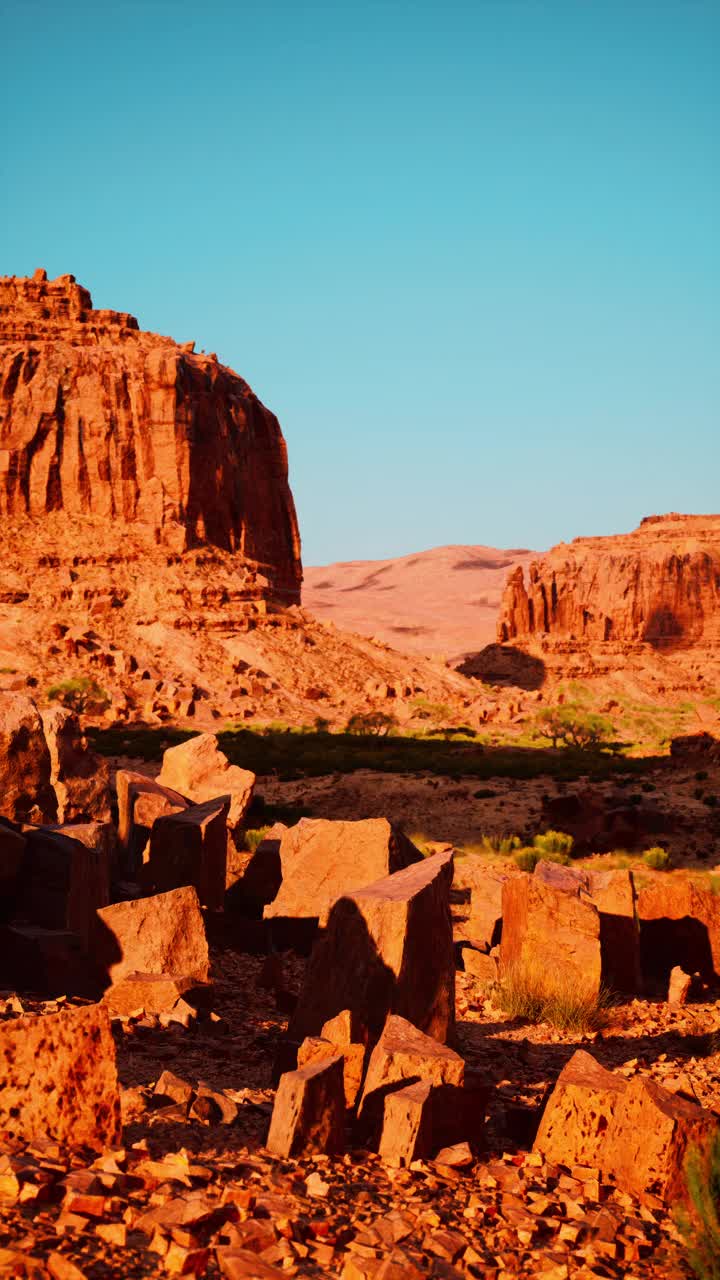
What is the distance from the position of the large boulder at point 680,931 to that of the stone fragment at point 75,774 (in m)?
6.11

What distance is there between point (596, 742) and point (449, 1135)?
38.4 m

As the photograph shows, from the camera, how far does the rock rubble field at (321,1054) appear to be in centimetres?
477

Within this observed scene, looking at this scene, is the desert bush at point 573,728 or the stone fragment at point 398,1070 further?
the desert bush at point 573,728

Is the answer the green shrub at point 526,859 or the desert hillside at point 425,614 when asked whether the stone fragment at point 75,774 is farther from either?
the desert hillside at point 425,614

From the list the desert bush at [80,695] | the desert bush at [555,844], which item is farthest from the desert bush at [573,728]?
the desert bush at [555,844]

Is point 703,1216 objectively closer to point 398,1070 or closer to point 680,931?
point 398,1070

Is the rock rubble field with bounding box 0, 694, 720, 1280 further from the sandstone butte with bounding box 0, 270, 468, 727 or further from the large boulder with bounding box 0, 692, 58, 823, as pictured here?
the sandstone butte with bounding box 0, 270, 468, 727

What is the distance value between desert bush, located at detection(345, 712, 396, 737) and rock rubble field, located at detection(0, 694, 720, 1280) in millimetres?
31177

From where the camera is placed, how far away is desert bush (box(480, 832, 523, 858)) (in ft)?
64.6

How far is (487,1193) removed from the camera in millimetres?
5617

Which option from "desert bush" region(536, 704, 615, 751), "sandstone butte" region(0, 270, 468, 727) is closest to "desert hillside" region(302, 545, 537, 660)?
"sandstone butte" region(0, 270, 468, 727)

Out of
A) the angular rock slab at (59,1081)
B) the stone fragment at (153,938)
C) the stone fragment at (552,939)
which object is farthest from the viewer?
the stone fragment at (552,939)

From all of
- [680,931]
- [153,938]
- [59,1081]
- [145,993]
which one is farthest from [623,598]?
[59,1081]

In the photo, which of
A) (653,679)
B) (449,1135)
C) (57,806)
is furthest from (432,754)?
(653,679)
